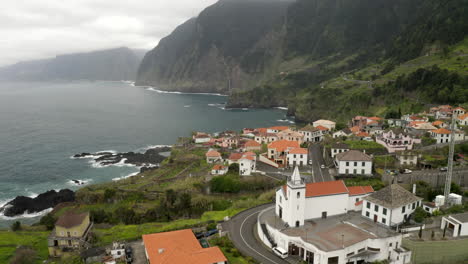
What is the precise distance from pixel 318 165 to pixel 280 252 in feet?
90.9

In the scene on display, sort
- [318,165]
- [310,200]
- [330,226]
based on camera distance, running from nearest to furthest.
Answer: [330,226], [310,200], [318,165]

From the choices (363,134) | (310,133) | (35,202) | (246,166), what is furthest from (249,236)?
(310,133)

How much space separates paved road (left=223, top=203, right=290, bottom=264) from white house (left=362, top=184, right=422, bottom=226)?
440 inches

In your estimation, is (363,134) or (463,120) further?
(363,134)

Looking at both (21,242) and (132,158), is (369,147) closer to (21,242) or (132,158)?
(21,242)

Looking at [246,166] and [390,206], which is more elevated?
[390,206]

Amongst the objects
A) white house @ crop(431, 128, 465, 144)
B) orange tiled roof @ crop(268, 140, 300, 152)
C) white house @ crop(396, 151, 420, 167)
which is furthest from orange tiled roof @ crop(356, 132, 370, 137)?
white house @ crop(396, 151, 420, 167)

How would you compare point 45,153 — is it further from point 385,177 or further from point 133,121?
point 385,177

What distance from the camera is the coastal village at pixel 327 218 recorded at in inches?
1206

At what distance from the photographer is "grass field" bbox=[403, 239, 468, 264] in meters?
30.8

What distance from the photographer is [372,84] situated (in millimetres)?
118625

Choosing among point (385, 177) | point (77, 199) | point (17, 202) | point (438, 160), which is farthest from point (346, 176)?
point (17, 202)

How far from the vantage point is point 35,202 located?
59344 mm

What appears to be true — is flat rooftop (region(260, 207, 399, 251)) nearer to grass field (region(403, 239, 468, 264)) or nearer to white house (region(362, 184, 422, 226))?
white house (region(362, 184, 422, 226))
